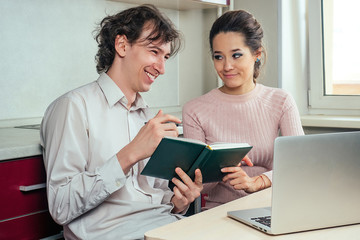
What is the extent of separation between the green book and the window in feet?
5.69

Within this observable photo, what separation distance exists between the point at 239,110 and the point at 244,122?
6cm

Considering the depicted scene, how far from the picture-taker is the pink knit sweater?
1920 mm

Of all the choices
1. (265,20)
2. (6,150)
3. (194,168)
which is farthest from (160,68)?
(265,20)

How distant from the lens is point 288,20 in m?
2.89

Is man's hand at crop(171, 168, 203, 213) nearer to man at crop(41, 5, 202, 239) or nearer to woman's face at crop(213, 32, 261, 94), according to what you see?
man at crop(41, 5, 202, 239)

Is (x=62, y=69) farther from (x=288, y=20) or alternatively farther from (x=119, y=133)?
(x=288, y=20)

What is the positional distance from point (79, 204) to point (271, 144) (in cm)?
87

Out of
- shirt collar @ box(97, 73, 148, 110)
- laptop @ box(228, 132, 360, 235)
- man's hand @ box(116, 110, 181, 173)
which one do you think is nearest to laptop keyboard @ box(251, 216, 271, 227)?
laptop @ box(228, 132, 360, 235)

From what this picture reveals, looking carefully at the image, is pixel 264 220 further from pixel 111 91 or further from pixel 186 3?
pixel 186 3

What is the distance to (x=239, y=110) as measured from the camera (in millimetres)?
1984

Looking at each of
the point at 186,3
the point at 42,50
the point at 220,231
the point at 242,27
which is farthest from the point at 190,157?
the point at 186,3

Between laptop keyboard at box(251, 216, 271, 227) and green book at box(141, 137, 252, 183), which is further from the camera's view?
green book at box(141, 137, 252, 183)

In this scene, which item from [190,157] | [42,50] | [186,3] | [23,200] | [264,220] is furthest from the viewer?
[186,3]

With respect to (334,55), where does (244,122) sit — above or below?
below
